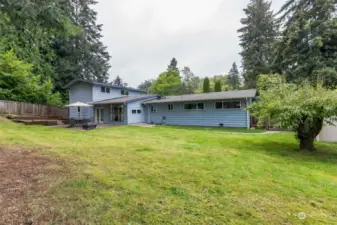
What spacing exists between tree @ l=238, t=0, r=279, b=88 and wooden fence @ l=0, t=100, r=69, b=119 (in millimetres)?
23480

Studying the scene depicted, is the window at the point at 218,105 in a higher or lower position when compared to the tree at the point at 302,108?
higher

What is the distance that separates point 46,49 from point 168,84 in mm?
20815

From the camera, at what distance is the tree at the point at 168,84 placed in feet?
126

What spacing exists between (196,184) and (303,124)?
5807 mm

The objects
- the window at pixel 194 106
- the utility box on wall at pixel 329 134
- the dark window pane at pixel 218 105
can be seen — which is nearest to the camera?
the utility box on wall at pixel 329 134

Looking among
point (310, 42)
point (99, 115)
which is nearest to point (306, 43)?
point (310, 42)

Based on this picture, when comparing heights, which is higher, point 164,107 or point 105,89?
point 105,89

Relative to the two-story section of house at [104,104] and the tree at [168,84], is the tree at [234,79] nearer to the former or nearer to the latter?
the tree at [168,84]

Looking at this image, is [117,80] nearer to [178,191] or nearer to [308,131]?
[308,131]

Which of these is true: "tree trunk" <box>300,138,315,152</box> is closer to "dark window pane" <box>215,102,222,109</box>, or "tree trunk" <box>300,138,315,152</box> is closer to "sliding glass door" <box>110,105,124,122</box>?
"dark window pane" <box>215,102,222,109</box>

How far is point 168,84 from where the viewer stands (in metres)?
38.0

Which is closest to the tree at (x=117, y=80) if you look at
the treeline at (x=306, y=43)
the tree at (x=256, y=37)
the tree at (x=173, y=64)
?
the tree at (x=173, y=64)

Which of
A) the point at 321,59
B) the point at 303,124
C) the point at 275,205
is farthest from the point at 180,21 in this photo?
the point at 275,205

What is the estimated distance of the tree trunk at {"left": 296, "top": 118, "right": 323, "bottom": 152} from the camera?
23.2ft
